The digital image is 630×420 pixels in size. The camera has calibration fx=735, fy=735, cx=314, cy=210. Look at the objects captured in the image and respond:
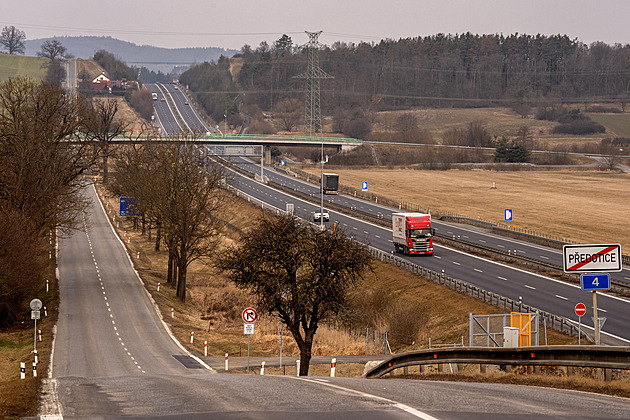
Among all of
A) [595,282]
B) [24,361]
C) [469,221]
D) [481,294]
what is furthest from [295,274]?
[469,221]

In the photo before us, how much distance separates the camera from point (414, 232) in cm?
6288

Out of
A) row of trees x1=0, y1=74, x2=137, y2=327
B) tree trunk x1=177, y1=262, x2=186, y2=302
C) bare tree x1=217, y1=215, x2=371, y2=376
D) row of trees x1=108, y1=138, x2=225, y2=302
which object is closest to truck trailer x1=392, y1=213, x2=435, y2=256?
row of trees x1=108, y1=138, x2=225, y2=302

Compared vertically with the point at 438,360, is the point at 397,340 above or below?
below

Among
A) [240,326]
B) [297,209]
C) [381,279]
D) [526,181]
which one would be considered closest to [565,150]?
[526,181]

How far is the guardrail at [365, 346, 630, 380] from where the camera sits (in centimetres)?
1566

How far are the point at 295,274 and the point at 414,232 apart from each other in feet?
99.9

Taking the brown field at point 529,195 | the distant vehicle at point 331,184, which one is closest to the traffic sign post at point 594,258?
the brown field at point 529,195

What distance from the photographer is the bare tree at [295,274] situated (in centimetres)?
3200

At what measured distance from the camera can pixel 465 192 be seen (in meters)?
121

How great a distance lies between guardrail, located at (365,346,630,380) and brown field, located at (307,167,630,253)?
52004 millimetres

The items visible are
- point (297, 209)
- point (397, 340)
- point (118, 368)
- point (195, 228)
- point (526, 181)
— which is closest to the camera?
point (118, 368)

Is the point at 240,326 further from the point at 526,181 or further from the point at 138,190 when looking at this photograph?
the point at 526,181

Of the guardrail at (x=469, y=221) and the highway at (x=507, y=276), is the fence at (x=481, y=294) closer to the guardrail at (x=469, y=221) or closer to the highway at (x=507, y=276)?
the highway at (x=507, y=276)

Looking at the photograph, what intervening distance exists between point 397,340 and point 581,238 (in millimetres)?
38359
